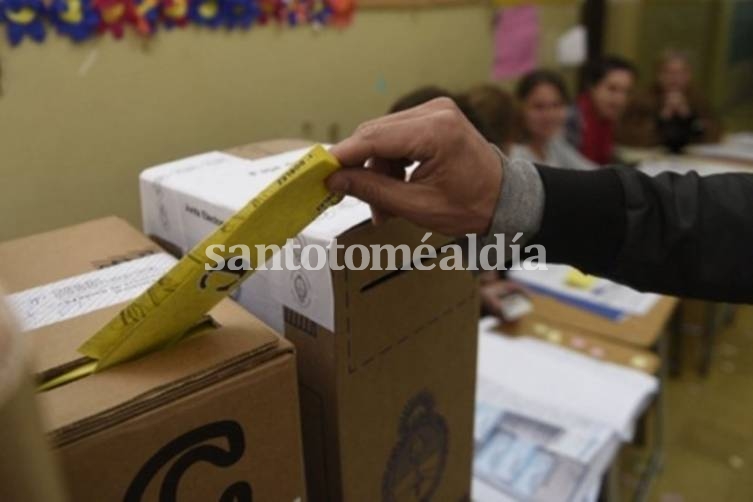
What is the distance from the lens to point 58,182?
3.97 ft

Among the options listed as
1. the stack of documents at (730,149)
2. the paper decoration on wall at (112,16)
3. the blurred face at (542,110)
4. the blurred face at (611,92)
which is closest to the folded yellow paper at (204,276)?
the paper decoration on wall at (112,16)

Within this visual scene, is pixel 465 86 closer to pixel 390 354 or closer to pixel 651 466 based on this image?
pixel 651 466

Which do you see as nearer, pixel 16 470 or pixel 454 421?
pixel 16 470

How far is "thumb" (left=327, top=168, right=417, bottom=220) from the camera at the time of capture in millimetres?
551

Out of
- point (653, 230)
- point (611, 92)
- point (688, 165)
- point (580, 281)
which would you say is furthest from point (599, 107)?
point (653, 230)

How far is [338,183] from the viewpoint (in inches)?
21.6

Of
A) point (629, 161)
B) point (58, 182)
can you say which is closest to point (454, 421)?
point (58, 182)

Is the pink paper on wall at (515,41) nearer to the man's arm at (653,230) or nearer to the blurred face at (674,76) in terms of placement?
the blurred face at (674,76)

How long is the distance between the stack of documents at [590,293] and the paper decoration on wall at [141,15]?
94 centimetres

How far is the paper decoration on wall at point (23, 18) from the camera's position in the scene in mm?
1064

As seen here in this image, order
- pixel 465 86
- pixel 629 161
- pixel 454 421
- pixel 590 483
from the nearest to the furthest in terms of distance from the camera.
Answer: pixel 454 421
pixel 590 483
pixel 465 86
pixel 629 161

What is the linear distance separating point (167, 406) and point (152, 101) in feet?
3.25

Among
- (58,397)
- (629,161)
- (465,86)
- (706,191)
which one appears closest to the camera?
(58,397)

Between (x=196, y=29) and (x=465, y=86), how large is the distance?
47.8 inches
